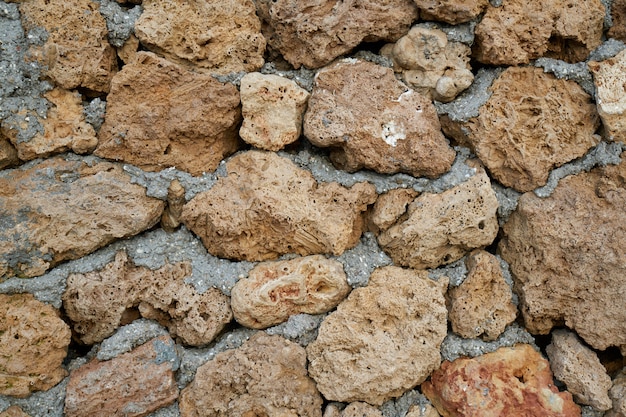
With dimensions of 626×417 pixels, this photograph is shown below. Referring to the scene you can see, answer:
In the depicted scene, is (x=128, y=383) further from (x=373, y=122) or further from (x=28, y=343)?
(x=373, y=122)

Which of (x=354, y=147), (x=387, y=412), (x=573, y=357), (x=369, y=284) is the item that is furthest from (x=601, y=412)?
(x=354, y=147)

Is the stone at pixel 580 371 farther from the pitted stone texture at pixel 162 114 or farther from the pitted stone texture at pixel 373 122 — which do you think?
the pitted stone texture at pixel 162 114

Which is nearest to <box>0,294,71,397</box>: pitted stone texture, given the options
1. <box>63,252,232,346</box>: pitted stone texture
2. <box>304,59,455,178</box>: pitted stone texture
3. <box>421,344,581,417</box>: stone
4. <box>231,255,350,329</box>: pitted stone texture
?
<box>63,252,232,346</box>: pitted stone texture

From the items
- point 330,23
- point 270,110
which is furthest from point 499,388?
point 330,23

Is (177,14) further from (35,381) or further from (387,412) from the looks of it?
(387,412)

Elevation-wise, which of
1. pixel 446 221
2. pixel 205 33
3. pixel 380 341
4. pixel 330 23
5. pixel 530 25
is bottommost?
pixel 380 341

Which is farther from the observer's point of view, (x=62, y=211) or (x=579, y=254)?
(x=579, y=254)

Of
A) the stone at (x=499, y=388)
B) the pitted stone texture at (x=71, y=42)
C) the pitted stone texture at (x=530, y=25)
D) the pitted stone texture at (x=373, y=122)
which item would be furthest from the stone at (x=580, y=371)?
the pitted stone texture at (x=71, y=42)
